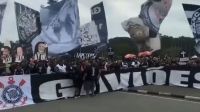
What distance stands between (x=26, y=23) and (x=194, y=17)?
8.32m

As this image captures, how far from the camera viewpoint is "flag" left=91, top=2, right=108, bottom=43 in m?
22.1

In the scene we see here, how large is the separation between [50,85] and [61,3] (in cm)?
412

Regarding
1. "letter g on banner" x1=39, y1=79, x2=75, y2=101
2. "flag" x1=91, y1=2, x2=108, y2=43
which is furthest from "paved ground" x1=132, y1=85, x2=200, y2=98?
"letter g on banner" x1=39, y1=79, x2=75, y2=101

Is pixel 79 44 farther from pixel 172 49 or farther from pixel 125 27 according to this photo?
pixel 172 49

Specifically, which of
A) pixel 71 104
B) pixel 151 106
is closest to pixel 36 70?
pixel 71 104

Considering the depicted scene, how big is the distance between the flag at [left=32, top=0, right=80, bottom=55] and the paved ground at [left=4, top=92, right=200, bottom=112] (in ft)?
9.26

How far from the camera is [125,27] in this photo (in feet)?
89.7

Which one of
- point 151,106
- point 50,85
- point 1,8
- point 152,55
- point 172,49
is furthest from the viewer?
point 172,49

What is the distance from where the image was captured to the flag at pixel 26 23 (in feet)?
61.7

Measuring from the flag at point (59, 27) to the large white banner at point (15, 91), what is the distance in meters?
2.73

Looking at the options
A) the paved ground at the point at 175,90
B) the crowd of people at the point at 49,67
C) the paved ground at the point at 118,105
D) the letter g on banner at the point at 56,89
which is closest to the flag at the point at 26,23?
the crowd of people at the point at 49,67

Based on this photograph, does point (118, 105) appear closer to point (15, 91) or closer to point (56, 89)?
point (56, 89)

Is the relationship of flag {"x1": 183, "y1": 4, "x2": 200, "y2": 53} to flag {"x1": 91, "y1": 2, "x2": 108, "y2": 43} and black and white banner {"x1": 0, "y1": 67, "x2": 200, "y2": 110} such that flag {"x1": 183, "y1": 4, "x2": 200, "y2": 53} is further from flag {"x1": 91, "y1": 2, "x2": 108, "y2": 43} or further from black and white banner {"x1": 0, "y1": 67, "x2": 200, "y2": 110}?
flag {"x1": 91, "y1": 2, "x2": 108, "y2": 43}

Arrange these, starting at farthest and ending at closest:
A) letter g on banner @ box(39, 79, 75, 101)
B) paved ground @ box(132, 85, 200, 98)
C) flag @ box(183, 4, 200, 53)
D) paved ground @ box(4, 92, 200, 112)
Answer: flag @ box(183, 4, 200, 53) < paved ground @ box(132, 85, 200, 98) < letter g on banner @ box(39, 79, 75, 101) < paved ground @ box(4, 92, 200, 112)
